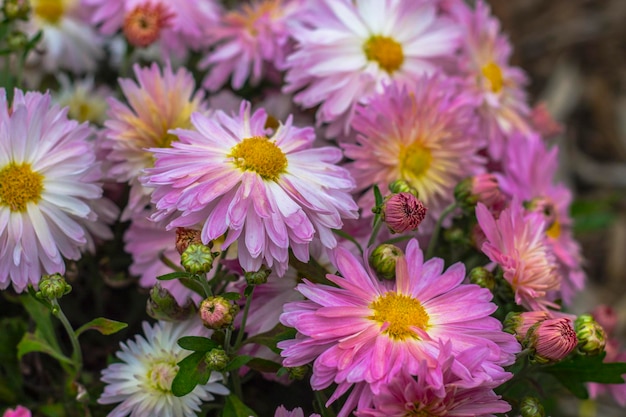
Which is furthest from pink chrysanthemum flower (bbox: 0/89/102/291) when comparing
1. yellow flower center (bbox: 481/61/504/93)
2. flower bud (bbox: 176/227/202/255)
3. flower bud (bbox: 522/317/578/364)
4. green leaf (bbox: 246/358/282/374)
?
yellow flower center (bbox: 481/61/504/93)

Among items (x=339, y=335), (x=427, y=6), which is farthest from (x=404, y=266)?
(x=427, y=6)

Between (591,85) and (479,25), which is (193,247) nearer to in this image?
(479,25)

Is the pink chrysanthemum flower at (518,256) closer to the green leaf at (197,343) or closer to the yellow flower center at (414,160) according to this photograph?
the yellow flower center at (414,160)

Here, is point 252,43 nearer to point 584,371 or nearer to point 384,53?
point 384,53

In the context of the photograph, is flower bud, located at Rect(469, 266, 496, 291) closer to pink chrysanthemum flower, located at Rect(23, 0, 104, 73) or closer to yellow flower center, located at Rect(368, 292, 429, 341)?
yellow flower center, located at Rect(368, 292, 429, 341)

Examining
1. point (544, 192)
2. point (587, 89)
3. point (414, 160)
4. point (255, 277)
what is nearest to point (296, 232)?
point (255, 277)

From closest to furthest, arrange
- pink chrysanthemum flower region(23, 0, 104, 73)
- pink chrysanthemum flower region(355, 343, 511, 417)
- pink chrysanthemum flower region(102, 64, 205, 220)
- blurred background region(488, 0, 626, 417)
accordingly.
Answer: pink chrysanthemum flower region(355, 343, 511, 417), pink chrysanthemum flower region(102, 64, 205, 220), pink chrysanthemum flower region(23, 0, 104, 73), blurred background region(488, 0, 626, 417)

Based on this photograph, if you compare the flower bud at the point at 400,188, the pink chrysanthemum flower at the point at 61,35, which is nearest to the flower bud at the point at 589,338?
the flower bud at the point at 400,188
